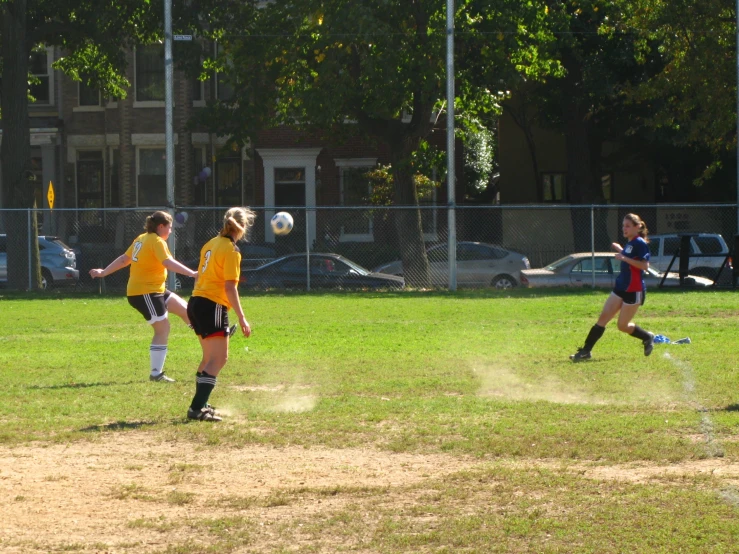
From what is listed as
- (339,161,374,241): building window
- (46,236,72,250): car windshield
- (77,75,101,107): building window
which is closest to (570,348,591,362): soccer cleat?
(46,236,72,250): car windshield

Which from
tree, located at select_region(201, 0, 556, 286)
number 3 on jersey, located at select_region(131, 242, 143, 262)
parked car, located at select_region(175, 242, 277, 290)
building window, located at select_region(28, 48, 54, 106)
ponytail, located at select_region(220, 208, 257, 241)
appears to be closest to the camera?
ponytail, located at select_region(220, 208, 257, 241)

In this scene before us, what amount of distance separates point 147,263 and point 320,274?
17101 millimetres

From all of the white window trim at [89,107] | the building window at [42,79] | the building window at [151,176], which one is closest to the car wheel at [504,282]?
the building window at [151,176]

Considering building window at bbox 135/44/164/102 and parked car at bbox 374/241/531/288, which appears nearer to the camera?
parked car at bbox 374/241/531/288

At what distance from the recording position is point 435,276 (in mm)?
30281

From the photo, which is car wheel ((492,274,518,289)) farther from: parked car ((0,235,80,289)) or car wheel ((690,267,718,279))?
parked car ((0,235,80,289))

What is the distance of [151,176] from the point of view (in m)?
43.2

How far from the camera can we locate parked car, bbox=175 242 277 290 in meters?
30.3

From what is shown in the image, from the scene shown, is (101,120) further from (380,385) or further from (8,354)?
(380,385)

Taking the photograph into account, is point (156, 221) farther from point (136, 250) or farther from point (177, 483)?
point (177, 483)

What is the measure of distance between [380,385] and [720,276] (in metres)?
20.1

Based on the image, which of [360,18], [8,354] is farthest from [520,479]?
[360,18]

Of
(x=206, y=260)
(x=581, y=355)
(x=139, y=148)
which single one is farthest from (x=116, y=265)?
(x=139, y=148)

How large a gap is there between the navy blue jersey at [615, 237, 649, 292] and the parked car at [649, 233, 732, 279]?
1589 cm
